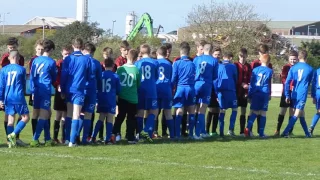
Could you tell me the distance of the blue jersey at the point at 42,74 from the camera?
13.1m

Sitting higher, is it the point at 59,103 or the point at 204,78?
the point at 204,78

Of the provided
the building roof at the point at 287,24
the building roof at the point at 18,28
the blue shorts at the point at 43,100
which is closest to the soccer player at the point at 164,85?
the blue shorts at the point at 43,100

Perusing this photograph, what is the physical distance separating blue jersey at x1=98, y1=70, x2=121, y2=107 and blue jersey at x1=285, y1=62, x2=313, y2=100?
4290 mm

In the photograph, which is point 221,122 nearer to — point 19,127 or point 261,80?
point 261,80

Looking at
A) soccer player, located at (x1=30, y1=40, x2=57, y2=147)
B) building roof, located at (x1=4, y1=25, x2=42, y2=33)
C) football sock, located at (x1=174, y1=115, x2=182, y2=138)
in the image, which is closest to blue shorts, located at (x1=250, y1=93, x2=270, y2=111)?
football sock, located at (x1=174, y1=115, x2=182, y2=138)

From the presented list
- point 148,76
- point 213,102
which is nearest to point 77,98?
point 148,76

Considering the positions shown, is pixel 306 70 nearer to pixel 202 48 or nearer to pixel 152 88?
pixel 202 48

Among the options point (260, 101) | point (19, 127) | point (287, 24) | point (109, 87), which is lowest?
point (19, 127)

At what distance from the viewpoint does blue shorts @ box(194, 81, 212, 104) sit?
50.1 feet

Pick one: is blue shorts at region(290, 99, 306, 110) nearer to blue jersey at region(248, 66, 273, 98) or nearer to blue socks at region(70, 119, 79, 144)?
blue jersey at region(248, 66, 273, 98)

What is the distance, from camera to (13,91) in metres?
12.9

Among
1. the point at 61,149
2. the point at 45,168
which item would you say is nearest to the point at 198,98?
the point at 61,149

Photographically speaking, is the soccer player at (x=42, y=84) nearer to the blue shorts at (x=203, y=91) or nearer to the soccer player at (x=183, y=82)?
the soccer player at (x=183, y=82)

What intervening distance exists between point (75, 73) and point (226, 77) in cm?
422
